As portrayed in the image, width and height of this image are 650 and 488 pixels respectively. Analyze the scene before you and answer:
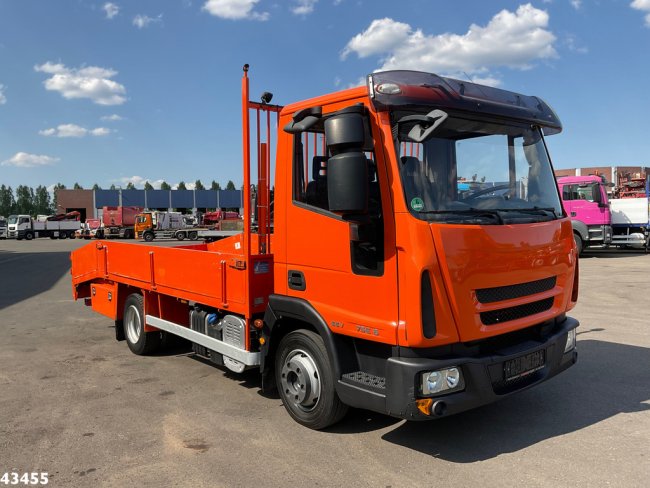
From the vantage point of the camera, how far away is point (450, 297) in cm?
319

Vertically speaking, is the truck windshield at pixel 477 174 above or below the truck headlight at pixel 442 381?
above

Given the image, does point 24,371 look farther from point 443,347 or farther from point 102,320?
point 443,347

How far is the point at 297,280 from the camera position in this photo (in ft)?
13.1

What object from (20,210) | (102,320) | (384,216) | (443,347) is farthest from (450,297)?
(20,210)

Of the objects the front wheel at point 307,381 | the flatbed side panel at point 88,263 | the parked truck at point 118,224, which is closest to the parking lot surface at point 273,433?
the front wheel at point 307,381

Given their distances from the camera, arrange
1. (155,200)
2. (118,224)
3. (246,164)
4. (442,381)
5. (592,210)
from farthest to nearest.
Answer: (155,200) < (118,224) < (592,210) < (246,164) < (442,381)

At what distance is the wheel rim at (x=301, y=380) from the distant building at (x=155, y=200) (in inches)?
2714

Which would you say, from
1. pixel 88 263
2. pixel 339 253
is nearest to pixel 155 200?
pixel 88 263

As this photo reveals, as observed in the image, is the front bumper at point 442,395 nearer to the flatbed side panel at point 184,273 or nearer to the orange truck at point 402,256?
the orange truck at point 402,256

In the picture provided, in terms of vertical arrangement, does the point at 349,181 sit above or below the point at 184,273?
above

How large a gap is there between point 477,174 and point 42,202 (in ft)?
458

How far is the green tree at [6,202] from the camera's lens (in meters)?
115

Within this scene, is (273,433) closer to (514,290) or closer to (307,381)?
(307,381)

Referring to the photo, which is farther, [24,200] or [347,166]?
[24,200]
